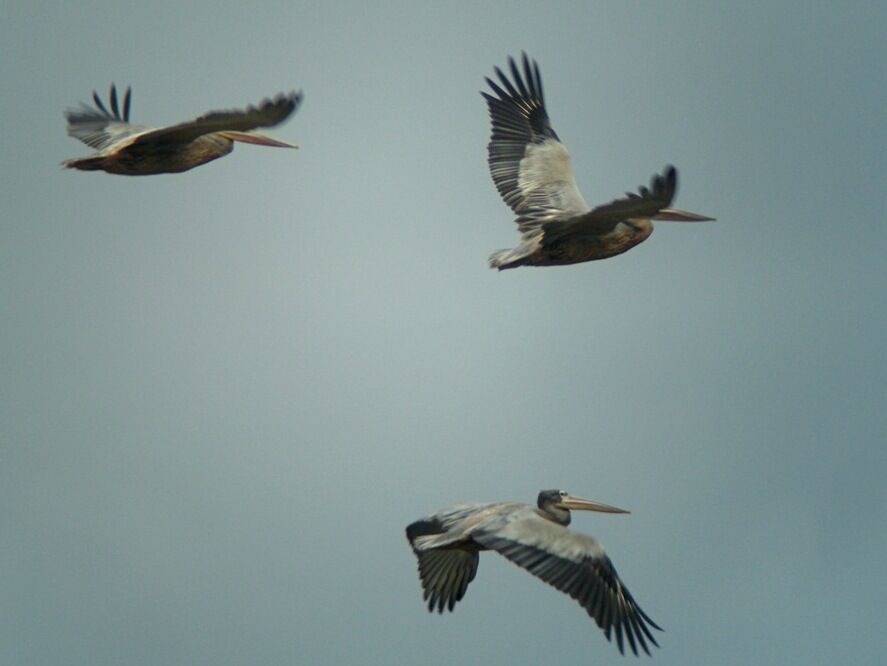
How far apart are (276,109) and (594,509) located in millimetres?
6239

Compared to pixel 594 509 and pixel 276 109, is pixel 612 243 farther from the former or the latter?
pixel 276 109

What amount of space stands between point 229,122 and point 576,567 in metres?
6.23

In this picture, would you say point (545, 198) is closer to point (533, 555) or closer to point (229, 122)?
point (229, 122)

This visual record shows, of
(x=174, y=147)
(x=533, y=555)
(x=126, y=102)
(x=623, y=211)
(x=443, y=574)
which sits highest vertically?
(x=126, y=102)

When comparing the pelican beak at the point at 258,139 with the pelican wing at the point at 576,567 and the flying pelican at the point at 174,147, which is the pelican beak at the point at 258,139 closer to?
the flying pelican at the point at 174,147

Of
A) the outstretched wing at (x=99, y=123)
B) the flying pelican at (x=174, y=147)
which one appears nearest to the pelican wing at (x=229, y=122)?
the flying pelican at (x=174, y=147)

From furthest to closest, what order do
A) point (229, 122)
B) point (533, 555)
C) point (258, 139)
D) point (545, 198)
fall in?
1. point (545, 198)
2. point (258, 139)
3. point (229, 122)
4. point (533, 555)

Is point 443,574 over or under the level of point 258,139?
under

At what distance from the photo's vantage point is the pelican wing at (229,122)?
1820 centimetres

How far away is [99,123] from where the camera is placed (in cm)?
2566

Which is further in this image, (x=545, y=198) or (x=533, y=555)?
(x=545, y=198)

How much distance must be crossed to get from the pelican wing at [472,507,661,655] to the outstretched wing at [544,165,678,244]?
3.80 meters

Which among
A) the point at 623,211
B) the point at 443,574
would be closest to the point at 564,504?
the point at 443,574

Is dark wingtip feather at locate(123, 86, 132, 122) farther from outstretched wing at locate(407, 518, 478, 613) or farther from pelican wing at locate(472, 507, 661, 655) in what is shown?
pelican wing at locate(472, 507, 661, 655)
